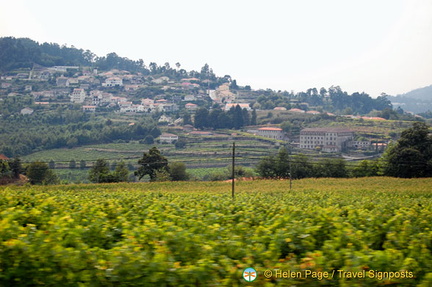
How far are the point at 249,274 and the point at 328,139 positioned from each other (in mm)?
81941

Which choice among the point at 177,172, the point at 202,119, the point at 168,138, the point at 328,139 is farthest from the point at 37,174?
the point at 202,119

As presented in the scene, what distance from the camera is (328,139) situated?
272 feet

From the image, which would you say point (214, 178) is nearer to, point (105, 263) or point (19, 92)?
point (105, 263)

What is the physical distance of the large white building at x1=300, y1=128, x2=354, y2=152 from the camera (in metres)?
81.6

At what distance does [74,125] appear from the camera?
98.0 meters

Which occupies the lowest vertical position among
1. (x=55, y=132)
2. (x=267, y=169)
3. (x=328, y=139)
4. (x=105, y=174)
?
(x=267, y=169)

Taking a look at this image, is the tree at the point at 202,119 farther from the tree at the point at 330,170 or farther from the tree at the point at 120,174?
the tree at the point at 120,174

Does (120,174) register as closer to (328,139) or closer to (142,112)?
(328,139)

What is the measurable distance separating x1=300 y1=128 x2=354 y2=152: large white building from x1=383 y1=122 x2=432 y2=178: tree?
39.2 metres

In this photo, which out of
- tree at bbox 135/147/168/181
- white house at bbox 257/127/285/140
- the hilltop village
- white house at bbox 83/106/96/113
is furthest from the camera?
white house at bbox 83/106/96/113

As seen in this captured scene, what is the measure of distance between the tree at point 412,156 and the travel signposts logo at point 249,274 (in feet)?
129

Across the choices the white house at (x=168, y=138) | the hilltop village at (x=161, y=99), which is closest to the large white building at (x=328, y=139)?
the hilltop village at (x=161, y=99)

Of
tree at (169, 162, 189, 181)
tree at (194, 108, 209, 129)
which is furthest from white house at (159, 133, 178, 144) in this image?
tree at (169, 162, 189, 181)

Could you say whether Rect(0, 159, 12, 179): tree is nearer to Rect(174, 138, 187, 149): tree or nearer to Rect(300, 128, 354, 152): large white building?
Rect(174, 138, 187, 149): tree
